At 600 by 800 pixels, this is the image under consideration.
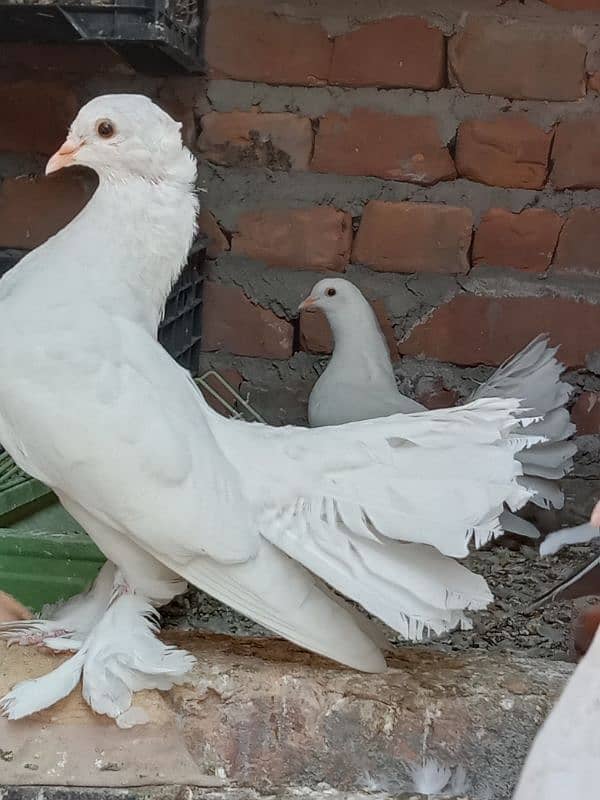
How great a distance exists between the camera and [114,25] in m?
0.90

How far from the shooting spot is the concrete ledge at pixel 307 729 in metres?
0.67

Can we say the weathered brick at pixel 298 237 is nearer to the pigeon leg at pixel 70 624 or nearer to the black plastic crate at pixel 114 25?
the black plastic crate at pixel 114 25

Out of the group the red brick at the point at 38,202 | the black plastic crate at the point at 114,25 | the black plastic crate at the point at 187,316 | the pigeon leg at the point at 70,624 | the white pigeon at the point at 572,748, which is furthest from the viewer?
the red brick at the point at 38,202

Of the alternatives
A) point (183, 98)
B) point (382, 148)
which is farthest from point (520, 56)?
point (183, 98)

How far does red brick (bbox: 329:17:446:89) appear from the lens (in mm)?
1165

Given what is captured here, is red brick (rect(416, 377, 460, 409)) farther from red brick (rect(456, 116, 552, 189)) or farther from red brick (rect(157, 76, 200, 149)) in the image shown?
red brick (rect(157, 76, 200, 149))

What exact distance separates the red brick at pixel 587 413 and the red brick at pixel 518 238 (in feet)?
0.58

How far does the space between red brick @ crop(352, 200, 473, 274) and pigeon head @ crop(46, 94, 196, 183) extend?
544 mm

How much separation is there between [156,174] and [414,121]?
57cm

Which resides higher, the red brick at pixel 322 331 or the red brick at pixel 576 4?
the red brick at pixel 576 4

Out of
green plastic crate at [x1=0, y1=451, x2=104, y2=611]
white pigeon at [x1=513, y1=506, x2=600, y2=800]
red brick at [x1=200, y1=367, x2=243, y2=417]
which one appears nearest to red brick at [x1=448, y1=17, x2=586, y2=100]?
red brick at [x1=200, y1=367, x2=243, y2=417]

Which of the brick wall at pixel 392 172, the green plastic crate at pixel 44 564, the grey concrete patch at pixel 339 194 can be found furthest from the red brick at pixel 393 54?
the green plastic crate at pixel 44 564

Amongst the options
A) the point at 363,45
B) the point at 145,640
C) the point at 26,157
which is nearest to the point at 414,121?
the point at 363,45

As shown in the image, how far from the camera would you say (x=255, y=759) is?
697mm
